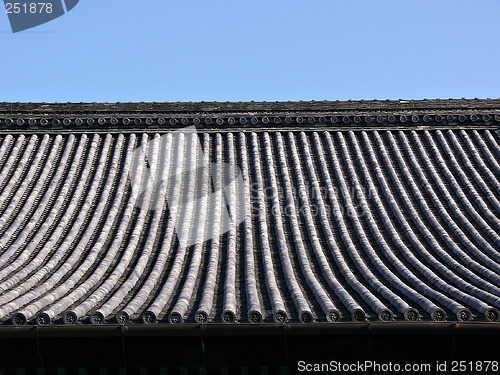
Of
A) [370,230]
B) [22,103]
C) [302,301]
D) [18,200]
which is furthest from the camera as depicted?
[22,103]

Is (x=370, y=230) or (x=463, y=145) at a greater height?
(x=463, y=145)

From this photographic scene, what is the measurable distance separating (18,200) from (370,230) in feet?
16.1

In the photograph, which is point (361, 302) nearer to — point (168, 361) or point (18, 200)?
point (168, 361)

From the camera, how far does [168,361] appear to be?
5.39m

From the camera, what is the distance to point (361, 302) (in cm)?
611

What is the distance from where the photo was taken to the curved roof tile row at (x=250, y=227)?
19.7 ft

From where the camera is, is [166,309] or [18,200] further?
[18,200]

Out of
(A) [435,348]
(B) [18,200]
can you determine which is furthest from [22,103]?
(A) [435,348]

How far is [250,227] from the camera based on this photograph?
827 centimetres

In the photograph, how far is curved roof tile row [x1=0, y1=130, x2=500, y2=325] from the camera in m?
6.01

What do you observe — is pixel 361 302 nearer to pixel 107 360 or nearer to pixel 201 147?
pixel 107 360

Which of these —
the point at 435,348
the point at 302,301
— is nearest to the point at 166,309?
the point at 302,301

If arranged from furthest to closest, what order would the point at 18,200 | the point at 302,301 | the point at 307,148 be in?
the point at 307,148 < the point at 18,200 < the point at 302,301

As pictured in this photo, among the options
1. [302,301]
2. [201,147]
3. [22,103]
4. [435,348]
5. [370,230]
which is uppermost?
[22,103]
